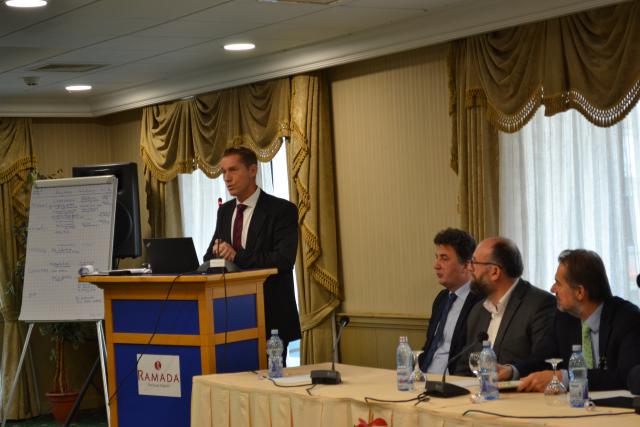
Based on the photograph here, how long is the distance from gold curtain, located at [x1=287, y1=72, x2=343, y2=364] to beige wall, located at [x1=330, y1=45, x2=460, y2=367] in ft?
0.34

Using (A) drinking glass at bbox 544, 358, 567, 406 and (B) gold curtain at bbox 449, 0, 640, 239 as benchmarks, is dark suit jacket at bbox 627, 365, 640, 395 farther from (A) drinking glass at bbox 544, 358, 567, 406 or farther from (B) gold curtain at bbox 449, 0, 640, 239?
(B) gold curtain at bbox 449, 0, 640, 239

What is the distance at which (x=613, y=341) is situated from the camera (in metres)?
3.75

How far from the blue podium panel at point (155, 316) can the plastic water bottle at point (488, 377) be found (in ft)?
5.76

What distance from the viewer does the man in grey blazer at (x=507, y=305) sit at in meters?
4.24

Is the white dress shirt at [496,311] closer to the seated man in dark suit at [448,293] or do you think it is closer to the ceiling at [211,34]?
the seated man in dark suit at [448,293]

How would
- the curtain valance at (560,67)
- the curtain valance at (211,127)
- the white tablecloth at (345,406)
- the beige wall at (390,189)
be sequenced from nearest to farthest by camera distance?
the white tablecloth at (345,406), the curtain valance at (560,67), the beige wall at (390,189), the curtain valance at (211,127)

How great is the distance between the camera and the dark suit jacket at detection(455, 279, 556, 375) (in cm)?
423

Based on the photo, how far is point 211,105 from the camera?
26.4 ft

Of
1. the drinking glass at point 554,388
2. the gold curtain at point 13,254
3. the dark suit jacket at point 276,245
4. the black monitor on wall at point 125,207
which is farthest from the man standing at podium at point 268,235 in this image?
the gold curtain at point 13,254

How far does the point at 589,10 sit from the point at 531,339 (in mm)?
2068

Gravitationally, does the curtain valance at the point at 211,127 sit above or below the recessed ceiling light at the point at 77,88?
→ below

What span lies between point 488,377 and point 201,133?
5.02m

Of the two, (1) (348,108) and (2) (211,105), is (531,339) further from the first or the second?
(2) (211,105)

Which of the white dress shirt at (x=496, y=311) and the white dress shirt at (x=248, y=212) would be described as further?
the white dress shirt at (x=248, y=212)
